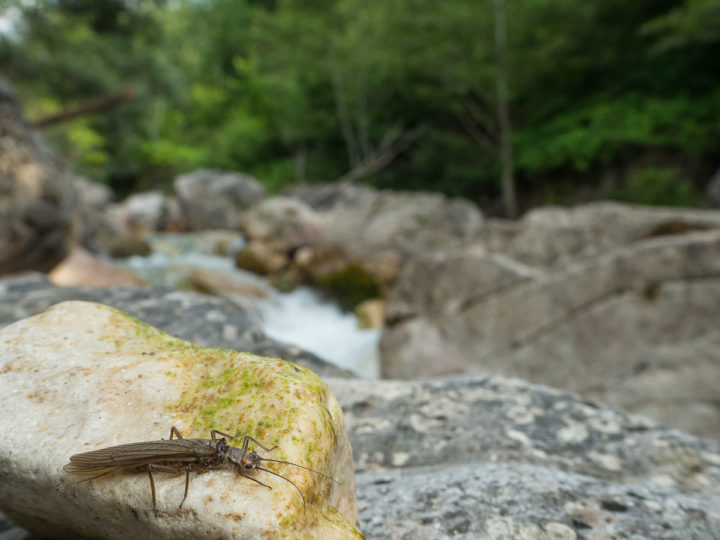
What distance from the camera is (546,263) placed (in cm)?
562

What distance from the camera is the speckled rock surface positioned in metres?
2.40

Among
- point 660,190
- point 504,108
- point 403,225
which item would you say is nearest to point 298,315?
point 403,225

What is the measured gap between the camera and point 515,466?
1.68m

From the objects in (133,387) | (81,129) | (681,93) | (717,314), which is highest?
(81,129)

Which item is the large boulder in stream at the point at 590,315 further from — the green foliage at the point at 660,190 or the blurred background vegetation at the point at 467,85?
the blurred background vegetation at the point at 467,85

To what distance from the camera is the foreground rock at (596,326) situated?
15.0 ft

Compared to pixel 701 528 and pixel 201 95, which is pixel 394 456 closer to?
pixel 701 528

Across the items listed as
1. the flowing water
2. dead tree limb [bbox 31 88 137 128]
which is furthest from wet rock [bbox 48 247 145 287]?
dead tree limb [bbox 31 88 137 128]

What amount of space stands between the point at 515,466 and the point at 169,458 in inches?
48.7

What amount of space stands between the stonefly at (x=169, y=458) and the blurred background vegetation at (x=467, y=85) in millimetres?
10727

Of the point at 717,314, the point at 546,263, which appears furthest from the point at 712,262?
the point at 546,263

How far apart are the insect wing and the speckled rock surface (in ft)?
4.08

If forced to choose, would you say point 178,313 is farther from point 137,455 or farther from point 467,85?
point 467,85

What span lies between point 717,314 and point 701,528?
159 inches
